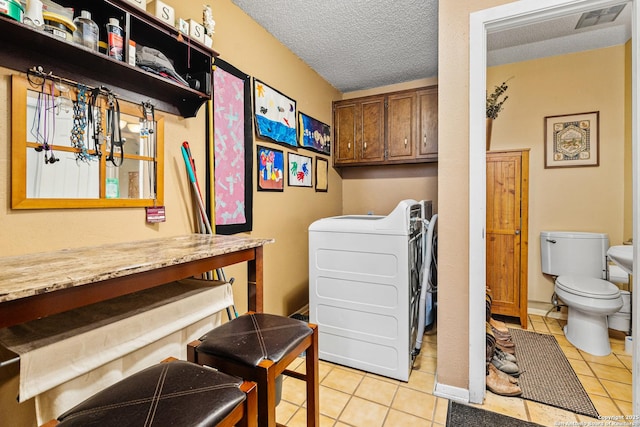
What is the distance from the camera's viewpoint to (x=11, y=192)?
3.61ft

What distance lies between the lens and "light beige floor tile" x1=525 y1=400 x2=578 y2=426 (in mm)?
1586

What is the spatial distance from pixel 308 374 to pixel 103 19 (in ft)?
5.86

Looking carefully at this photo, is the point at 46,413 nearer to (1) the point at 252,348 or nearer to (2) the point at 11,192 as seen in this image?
(1) the point at 252,348

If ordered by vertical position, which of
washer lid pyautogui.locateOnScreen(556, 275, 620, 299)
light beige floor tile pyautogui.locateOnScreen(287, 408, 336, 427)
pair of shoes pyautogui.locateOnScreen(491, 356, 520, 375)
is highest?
washer lid pyautogui.locateOnScreen(556, 275, 620, 299)

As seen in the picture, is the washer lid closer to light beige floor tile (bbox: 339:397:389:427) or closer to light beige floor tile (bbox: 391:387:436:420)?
light beige floor tile (bbox: 391:387:436:420)

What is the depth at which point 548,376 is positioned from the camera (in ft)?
6.53

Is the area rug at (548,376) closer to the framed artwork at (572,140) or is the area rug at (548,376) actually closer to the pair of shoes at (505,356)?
the pair of shoes at (505,356)

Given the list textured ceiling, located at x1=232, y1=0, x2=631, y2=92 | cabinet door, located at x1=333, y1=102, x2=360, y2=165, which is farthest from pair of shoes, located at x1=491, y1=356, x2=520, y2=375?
textured ceiling, located at x1=232, y1=0, x2=631, y2=92

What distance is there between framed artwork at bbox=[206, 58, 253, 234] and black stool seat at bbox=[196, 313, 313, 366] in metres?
0.93

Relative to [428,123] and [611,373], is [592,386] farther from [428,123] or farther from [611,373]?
[428,123]

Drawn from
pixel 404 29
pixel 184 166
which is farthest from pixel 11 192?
pixel 404 29

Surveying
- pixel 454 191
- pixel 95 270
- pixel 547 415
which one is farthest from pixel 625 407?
pixel 95 270

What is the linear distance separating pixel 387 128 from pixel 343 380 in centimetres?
255

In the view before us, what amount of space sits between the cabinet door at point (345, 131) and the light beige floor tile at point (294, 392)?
2.43m
